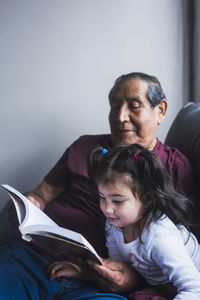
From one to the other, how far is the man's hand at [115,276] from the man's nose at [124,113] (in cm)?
60

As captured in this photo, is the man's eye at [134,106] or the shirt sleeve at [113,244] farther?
the man's eye at [134,106]

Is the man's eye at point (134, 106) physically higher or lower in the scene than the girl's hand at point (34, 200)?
higher

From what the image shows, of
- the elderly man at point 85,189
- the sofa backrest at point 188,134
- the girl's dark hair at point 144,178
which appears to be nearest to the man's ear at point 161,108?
the elderly man at point 85,189

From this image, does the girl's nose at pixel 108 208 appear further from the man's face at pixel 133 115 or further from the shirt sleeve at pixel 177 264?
the man's face at pixel 133 115

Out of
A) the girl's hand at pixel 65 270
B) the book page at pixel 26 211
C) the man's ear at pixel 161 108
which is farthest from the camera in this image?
the man's ear at pixel 161 108

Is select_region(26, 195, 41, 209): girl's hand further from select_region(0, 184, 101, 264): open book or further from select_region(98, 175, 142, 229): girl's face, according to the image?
select_region(98, 175, 142, 229): girl's face

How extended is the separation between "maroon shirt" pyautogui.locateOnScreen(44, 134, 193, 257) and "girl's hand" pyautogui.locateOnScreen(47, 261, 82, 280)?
213 mm

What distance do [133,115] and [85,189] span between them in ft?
1.27

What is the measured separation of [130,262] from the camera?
1.10 metres

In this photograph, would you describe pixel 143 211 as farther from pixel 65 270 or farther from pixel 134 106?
pixel 134 106

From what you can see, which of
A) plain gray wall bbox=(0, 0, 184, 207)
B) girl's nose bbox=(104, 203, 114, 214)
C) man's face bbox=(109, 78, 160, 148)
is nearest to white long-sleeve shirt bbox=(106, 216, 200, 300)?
girl's nose bbox=(104, 203, 114, 214)

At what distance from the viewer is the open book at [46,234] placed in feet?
2.87

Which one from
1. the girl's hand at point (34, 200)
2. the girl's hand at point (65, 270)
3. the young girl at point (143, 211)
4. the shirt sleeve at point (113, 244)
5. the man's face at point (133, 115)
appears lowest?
the girl's hand at point (65, 270)

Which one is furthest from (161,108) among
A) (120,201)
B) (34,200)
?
(34,200)
